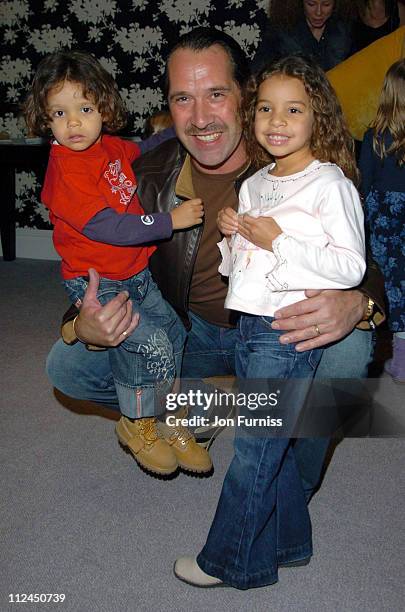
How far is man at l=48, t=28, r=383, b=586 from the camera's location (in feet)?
5.98

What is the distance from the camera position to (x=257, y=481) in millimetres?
1560

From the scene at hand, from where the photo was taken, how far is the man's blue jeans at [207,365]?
1812mm

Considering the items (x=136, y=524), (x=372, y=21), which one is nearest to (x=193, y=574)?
(x=136, y=524)

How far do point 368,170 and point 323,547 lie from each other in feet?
5.51

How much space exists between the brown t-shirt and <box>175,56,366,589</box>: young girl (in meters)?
0.35

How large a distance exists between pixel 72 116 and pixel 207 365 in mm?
842

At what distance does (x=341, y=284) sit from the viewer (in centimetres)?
154

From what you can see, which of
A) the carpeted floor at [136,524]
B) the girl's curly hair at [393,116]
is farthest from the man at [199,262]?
the girl's curly hair at [393,116]

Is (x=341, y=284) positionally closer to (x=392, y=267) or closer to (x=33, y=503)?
(x=33, y=503)

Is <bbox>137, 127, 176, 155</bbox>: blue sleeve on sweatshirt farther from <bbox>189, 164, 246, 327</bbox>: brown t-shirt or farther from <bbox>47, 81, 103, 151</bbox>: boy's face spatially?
<bbox>47, 81, 103, 151</bbox>: boy's face

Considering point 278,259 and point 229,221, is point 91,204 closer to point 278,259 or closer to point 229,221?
point 229,221

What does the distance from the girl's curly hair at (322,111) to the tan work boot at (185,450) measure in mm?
894

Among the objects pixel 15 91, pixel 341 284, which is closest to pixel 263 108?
pixel 341 284

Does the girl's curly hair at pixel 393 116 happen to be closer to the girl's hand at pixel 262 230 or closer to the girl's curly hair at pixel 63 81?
the girl's curly hair at pixel 63 81
